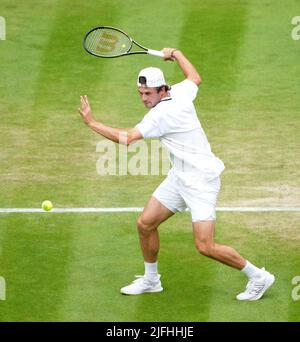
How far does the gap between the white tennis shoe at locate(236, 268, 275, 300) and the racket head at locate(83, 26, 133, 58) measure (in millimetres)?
3508

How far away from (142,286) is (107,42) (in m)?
3.33

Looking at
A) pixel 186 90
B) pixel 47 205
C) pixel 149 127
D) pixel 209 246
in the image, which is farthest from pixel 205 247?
pixel 47 205

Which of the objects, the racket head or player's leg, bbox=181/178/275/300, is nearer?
player's leg, bbox=181/178/275/300

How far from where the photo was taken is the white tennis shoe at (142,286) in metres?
15.6

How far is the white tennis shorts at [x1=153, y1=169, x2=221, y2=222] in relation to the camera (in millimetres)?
15102

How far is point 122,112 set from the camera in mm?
20547

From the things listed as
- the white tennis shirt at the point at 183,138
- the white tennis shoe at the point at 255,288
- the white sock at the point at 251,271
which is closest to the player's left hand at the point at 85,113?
the white tennis shirt at the point at 183,138

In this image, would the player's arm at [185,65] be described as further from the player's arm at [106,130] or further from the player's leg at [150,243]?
the player's leg at [150,243]

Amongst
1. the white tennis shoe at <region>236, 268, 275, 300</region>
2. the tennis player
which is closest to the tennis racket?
the tennis player

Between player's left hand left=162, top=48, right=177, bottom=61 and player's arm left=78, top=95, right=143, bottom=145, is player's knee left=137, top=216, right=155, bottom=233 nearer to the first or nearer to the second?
player's arm left=78, top=95, right=143, bottom=145

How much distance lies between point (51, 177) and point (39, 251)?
236cm

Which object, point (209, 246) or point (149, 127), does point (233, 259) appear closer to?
point (209, 246)

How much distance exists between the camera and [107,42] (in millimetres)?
16969

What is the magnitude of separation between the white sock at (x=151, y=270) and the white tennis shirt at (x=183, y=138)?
1.17 m
